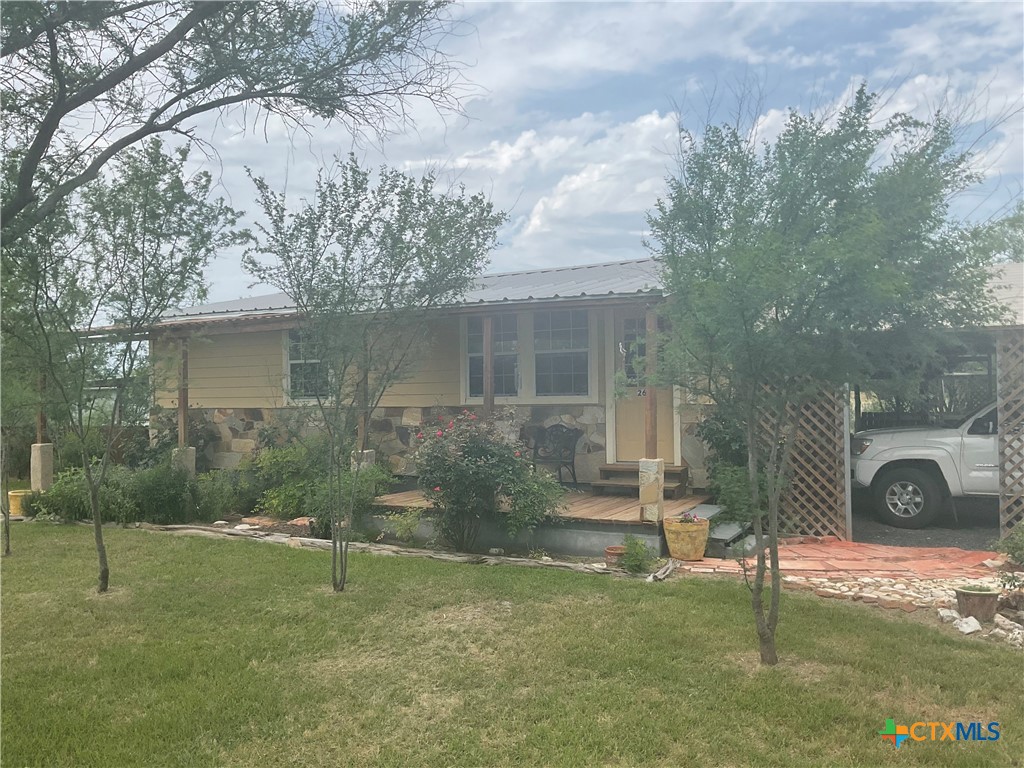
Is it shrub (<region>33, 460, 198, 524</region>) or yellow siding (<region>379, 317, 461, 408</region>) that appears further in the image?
yellow siding (<region>379, 317, 461, 408</region>)

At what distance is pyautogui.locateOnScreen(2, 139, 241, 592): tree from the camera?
5.36 m

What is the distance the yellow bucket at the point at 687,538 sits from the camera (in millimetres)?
6445

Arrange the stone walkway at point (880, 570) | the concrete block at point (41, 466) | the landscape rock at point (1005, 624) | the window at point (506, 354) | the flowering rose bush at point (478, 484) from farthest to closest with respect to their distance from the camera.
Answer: the concrete block at point (41, 466) → the window at point (506, 354) → the flowering rose bush at point (478, 484) → the stone walkway at point (880, 570) → the landscape rock at point (1005, 624)

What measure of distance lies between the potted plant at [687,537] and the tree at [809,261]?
250cm

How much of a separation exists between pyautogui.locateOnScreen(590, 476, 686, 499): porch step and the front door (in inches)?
12.1

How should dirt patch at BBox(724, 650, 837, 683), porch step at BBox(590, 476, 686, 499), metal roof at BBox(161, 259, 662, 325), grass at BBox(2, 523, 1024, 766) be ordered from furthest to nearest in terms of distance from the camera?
porch step at BBox(590, 476, 686, 499), metal roof at BBox(161, 259, 662, 325), dirt patch at BBox(724, 650, 837, 683), grass at BBox(2, 523, 1024, 766)

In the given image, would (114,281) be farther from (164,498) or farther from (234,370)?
(234,370)

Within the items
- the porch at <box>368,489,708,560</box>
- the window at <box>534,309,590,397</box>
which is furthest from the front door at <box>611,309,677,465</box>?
the porch at <box>368,489,708,560</box>

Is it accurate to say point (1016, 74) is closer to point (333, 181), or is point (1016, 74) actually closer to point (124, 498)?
point (333, 181)

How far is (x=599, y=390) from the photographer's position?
9.28 metres

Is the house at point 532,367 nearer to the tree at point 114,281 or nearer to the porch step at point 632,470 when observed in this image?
the porch step at point 632,470

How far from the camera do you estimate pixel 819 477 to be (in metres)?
7.51

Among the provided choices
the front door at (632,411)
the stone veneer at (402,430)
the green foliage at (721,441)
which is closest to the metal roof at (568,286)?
the front door at (632,411)

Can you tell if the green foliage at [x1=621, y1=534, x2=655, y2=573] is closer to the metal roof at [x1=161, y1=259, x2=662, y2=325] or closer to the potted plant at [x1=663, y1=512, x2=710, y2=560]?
the potted plant at [x1=663, y1=512, x2=710, y2=560]
